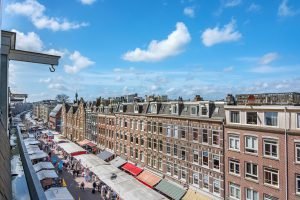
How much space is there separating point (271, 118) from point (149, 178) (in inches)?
756

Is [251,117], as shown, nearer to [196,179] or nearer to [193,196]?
[196,179]

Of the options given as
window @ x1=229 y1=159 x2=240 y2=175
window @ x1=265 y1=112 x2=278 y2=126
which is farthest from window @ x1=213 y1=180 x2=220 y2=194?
window @ x1=265 y1=112 x2=278 y2=126

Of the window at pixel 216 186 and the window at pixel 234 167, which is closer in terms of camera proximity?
the window at pixel 234 167

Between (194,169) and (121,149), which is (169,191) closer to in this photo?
(194,169)

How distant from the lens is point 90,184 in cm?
3894

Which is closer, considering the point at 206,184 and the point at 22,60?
the point at 22,60

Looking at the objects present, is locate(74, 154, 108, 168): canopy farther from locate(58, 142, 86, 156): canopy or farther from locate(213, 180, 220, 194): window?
locate(213, 180, 220, 194): window

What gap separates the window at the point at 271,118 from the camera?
21656mm

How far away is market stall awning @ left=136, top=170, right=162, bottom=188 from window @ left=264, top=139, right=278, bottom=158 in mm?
15887

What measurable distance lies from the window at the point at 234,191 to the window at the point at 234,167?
125 centimetres

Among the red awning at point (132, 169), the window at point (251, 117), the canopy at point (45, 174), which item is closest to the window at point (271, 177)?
the window at point (251, 117)

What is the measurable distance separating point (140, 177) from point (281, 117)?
21.9 metres

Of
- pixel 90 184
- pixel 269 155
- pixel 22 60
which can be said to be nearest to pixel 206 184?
pixel 269 155

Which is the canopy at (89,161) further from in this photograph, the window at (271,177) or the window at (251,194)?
the window at (271,177)
